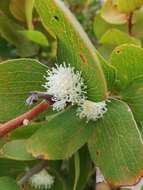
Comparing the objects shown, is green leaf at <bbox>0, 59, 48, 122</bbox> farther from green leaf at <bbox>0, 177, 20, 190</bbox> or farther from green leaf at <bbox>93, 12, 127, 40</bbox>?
green leaf at <bbox>93, 12, 127, 40</bbox>

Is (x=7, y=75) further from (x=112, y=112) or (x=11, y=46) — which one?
(x=11, y=46)

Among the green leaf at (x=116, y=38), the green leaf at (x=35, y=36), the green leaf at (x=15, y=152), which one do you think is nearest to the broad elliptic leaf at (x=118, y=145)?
the green leaf at (x=15, y=152)

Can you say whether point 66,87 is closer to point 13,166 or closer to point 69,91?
point 69,91

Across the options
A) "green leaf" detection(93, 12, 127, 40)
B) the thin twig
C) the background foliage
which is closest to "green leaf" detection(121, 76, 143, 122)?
the background foliage

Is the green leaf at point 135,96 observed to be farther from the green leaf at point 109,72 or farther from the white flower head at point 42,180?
the white flower head at point 42,180

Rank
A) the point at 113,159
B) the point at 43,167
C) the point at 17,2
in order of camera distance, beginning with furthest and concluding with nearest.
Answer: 1. the point at 17,2
2. the point at 43,167
3. the point at 113,159

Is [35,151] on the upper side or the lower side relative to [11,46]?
lower

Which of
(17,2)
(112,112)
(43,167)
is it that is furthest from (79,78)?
(17,2)
